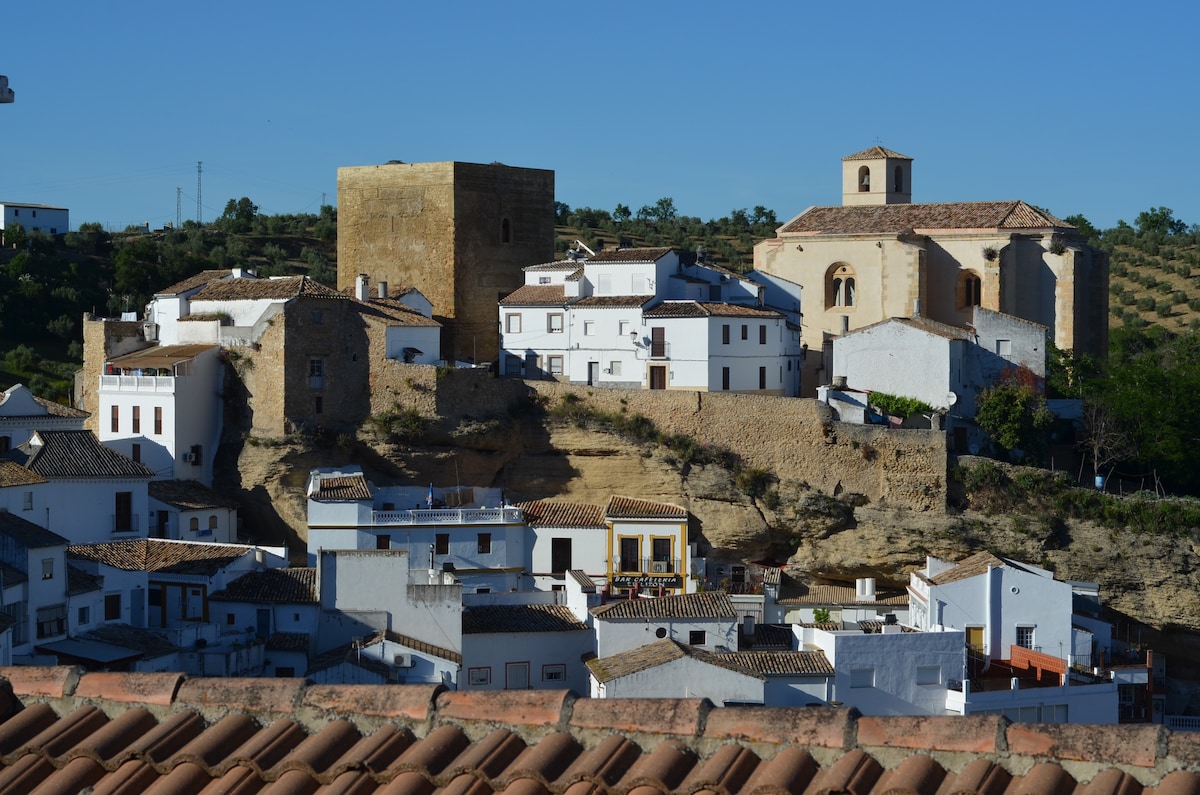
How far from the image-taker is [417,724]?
6.78m

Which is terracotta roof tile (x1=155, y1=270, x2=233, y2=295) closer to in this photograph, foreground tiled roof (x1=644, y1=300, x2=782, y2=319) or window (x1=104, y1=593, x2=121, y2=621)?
window (x1=104, y1=593, x2=121, y2=621)

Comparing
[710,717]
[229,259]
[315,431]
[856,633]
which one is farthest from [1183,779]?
[229,259]

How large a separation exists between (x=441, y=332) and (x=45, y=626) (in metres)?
13.9

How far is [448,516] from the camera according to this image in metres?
32.7

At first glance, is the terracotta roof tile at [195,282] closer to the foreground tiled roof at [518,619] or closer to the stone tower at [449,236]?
the stone tower at [449,236]

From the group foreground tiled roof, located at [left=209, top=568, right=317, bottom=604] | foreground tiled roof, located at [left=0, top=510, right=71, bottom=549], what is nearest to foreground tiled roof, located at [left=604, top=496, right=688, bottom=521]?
foreground tiled roof, located at [left=209, top=568, right=317, bottom=604]

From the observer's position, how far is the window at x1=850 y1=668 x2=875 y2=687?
26.9 meters

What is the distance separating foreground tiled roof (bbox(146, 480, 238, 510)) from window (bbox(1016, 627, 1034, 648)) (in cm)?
1510

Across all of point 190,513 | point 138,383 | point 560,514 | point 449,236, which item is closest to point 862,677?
point 560,514

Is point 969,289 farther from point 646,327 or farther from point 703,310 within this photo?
point 646,327

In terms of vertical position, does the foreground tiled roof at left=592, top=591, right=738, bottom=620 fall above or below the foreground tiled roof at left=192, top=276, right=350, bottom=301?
below

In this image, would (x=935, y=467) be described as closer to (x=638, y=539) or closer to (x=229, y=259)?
(x=638, y=539)

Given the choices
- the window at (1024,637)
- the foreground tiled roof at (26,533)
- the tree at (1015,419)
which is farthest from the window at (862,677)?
the foreground tiled roof at (26,533)

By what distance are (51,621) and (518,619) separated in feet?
25.7
